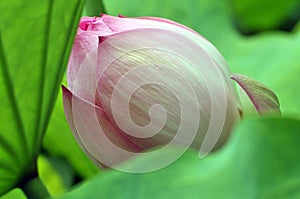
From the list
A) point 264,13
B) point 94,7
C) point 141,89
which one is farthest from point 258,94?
point 264,13

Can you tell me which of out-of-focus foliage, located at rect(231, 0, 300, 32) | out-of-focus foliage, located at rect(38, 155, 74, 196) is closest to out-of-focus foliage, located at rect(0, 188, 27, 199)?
out-of-focus foliage, located at rect(38, 155, 74, 196)

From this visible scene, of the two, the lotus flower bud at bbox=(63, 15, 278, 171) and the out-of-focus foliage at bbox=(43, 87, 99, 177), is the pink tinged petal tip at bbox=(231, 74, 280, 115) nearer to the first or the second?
the lotus flower bud at bbox=(63, 15, 278, 171)

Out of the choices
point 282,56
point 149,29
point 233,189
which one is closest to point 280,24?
point 282,56

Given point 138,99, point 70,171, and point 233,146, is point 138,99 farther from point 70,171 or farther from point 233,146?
point 70,171

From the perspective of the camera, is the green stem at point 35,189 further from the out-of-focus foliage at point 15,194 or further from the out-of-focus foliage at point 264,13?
the out-of-focus foliage at point 264,13

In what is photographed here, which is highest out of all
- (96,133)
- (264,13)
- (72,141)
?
(96,133)

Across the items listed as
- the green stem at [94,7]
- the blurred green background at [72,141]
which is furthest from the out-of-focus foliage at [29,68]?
the green stem at [94,7]

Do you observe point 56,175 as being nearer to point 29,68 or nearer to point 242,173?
point 29,68
